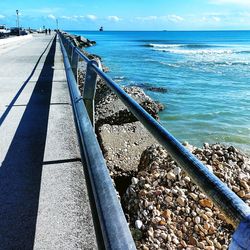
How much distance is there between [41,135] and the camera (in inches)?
179

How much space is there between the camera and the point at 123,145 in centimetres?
696

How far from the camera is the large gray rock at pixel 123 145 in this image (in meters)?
6.13

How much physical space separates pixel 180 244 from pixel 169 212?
0.46 metres

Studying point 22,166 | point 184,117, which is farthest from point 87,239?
point 184,117

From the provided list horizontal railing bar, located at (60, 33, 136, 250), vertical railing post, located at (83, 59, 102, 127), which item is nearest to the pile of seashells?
vertical railing post, located at (83, 59, 102, 127)

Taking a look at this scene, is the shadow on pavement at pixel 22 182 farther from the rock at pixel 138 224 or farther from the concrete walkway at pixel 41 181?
the rock at pixel 138 224

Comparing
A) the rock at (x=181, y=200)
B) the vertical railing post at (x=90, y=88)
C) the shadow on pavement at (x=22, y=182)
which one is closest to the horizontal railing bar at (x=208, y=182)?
the shadow on pavement at (x=22, y=182)

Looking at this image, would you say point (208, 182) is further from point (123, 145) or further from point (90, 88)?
point (123, 145)

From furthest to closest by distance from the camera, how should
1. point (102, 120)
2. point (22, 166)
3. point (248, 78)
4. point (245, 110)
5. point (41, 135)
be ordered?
point (248, 78) → point (245, 110) → point (102, 120) → point (41, 135) → point (22, 166)

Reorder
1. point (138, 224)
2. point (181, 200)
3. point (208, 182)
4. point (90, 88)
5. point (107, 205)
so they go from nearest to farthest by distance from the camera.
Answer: point (208, 182), point (107, 205), point (138, 224), point (90, 88), point (181, 200)

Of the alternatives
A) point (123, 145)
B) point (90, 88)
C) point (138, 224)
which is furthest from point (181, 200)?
point (123, 145)

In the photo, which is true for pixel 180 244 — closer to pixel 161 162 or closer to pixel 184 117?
pixel 161 162

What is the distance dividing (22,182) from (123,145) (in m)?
3.87

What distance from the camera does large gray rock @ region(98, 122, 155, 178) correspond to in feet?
20.1
